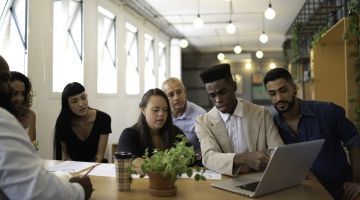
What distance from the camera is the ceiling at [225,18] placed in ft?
21.0

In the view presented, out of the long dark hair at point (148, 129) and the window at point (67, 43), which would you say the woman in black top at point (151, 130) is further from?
the window at point (67, 43)

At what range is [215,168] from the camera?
1.74 m

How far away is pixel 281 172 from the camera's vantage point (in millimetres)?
1385

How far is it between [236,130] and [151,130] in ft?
1.90

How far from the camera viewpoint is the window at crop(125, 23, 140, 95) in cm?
678

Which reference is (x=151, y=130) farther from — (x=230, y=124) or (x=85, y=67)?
(x=85, y=67)

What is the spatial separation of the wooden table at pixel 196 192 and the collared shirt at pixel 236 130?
36cm

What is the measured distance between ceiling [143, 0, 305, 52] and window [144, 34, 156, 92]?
0.69 m

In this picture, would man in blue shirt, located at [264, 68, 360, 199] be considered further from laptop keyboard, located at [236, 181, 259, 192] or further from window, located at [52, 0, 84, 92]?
window, located at [52, 0, 84, 92]

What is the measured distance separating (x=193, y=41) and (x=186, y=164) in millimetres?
9550

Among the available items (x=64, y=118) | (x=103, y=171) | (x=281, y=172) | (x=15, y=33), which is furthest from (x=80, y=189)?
(x=15, y=33)

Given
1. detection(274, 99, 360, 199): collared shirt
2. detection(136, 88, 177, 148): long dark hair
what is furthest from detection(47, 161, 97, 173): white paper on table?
detection(274, 99, 360, 199): collared shirt

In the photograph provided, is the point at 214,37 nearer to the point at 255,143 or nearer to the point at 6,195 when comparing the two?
the point at 255,143

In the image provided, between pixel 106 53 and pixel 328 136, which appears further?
pixel 106 53
